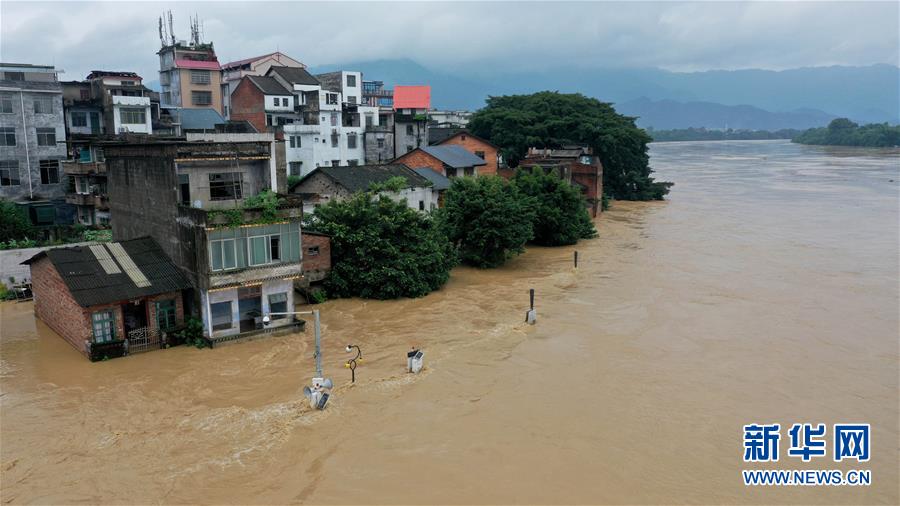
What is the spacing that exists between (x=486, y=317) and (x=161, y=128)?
1030 inches

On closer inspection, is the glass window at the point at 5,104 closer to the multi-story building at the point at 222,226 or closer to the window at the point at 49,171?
the window at the point at 49,171

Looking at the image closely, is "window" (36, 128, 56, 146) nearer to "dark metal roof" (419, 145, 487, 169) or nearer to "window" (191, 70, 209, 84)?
"window" (191, 70, 209, 84)

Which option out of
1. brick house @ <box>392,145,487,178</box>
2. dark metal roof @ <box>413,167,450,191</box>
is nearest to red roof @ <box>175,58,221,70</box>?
brick house @ <box>392,145,487,178</box>

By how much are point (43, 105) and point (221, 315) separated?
21.0 m

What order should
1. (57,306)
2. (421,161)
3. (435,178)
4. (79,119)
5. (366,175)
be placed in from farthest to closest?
(421,161) < (79,119) < (435,178) < (366,175) < (57,306)

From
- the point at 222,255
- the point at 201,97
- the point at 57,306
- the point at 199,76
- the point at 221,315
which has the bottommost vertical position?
the point at 221,315

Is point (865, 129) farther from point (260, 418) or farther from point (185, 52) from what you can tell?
point (260, 418)

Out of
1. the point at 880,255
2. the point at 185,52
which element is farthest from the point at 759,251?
the point at 185,52

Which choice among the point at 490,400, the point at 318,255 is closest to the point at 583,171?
the point at 318,255

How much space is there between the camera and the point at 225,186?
22.0 m

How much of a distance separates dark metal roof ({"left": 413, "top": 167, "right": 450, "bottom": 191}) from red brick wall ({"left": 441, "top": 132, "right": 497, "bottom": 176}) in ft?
29.4

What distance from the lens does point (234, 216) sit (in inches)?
781

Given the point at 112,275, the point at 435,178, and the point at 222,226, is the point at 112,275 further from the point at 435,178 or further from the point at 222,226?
the point at 435,178

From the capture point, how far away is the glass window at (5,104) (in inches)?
1288
